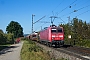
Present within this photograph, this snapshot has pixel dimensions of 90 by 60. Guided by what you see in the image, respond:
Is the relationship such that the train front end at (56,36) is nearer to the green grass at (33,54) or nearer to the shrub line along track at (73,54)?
the shrub line along track at (73,54)

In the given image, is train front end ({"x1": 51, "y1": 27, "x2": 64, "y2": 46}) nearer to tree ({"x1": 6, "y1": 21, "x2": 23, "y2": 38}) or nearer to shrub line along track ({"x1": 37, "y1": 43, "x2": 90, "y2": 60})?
shrub line along track ({"x1": 37, "y1": 43, "x2": 90, "y2": 60})

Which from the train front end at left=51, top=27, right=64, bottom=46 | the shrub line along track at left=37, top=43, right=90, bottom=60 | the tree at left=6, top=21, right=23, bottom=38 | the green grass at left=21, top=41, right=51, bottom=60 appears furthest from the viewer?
the tree at left=6, top=21, right=23, bottom=38

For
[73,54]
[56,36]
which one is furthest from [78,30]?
[73,54]

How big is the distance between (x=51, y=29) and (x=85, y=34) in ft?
45.7

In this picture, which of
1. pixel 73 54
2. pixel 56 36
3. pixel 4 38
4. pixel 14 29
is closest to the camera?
pixel 73 54

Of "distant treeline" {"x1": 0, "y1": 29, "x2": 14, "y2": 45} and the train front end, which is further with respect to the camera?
"distant treeline" {"x1": 0, "y1": 29, "x2": 14, "y2": 45}

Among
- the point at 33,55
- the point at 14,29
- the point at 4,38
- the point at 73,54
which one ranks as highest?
the point at 14,29

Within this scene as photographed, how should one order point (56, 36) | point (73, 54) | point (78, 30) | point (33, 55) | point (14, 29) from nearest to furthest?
point (33, 55) → point (73, 54) → point (56, 36) → point (78, 30) → point (14, 29)

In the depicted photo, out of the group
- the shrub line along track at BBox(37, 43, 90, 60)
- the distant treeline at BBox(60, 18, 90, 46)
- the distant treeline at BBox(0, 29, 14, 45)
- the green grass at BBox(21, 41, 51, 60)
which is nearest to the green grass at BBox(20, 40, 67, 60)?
the green grass at BBox(21, 41, 51, 60)

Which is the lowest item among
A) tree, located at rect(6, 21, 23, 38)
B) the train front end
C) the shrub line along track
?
the shrub line along track

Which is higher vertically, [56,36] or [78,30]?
[78,30]

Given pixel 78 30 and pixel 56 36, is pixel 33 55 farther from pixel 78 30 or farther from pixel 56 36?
pixel 78 30

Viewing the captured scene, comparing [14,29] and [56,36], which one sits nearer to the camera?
[56,36]

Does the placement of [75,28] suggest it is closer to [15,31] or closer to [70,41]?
[70,41]
